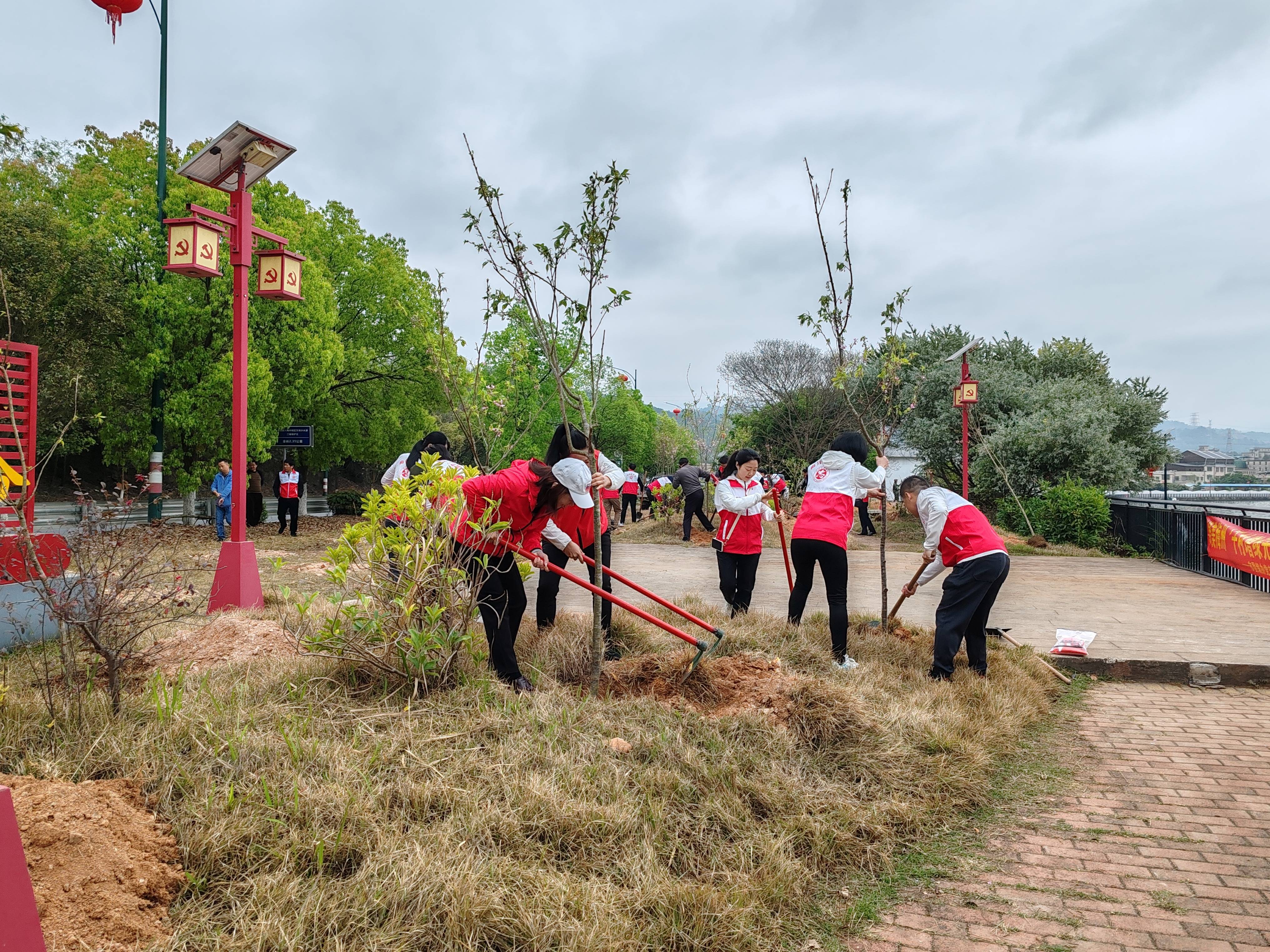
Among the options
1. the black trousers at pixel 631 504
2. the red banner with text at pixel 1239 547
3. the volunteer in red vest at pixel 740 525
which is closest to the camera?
the volunteer in red vest at pixel 740 525

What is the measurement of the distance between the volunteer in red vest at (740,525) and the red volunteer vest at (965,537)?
54.1 inches

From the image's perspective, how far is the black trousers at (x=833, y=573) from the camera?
527cm

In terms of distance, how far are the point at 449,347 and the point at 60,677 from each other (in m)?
5.68

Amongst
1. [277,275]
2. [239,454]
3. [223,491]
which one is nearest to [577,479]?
[239,454]

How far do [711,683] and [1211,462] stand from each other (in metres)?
102

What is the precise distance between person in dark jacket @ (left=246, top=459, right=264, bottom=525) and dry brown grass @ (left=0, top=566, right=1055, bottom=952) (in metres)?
12.6

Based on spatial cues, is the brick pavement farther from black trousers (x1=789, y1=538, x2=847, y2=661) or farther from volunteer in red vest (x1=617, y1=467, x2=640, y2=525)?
volunteer in red vest (x1=617, y1=467, x2=640, y2=525)

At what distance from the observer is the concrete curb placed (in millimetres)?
5727

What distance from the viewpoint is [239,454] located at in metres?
6.82

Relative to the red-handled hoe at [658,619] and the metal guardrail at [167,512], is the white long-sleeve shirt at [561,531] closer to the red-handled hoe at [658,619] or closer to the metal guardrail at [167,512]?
the red-handled hoe at [658,619]

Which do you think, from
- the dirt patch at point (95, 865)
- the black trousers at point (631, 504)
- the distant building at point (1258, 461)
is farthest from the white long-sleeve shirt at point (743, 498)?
the distant building at point (1258, 461)

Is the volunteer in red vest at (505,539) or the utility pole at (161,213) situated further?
the utility pole at (161,213)

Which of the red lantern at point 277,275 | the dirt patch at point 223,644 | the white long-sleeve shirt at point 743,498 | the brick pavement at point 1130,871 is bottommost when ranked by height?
the brick pavement at point 1130,871

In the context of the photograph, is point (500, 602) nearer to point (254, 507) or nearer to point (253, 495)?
point (253, 495)
